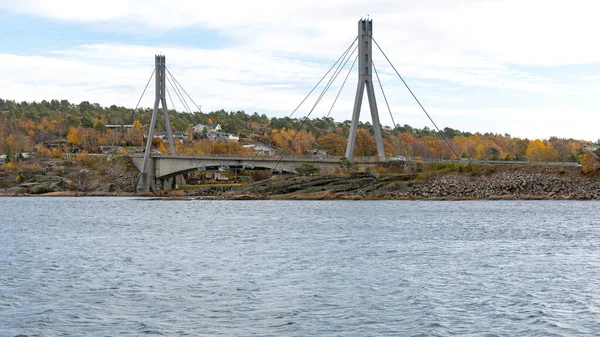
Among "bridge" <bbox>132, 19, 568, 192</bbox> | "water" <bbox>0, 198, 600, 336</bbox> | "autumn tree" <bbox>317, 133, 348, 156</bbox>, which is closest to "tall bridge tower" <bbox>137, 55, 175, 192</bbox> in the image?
"bridge" <bbox>132, 19, 568, 192</bbox>

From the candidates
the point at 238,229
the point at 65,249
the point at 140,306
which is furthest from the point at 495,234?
the point at 140,306

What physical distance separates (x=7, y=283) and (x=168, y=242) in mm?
15053

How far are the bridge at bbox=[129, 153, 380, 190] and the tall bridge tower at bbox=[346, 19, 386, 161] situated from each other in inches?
158

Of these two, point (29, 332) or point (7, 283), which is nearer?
point (29, 332)

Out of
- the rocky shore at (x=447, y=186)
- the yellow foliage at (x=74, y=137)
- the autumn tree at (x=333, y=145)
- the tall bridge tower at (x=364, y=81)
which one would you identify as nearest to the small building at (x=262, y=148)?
the autumn tree at (x=333, y=145)

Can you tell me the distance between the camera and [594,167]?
2995 inches

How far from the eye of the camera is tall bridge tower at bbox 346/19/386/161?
3228 inches

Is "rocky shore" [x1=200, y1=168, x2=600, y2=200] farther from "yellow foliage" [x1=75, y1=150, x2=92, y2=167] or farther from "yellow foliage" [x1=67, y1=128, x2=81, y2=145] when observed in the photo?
"yellow foliage" [x1=67, y1=128, x2=81, y2=145]

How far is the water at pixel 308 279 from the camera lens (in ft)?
68.3

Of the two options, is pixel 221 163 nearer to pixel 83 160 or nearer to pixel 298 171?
pixel 298 171

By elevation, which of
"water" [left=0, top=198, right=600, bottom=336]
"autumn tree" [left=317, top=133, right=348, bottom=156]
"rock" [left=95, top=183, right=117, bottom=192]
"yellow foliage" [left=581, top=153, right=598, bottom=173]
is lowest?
"rock" [left=95, top=183, right=117, bottom=192]

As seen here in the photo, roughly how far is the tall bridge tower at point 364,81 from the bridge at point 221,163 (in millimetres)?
4021

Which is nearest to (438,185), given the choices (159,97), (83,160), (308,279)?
(159,97)

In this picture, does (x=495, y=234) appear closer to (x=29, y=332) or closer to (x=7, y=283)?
(x=7, y=283)
